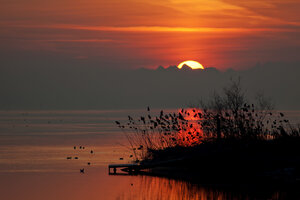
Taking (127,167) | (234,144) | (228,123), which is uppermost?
(228,123)

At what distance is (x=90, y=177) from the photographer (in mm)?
25172

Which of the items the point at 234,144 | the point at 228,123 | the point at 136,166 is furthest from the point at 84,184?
the point at 228,123

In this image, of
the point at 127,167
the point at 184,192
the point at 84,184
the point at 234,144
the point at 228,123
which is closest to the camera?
the point at 184,192

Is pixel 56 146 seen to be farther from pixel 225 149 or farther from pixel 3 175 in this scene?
pixel 225 149

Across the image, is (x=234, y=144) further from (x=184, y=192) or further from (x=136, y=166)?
(x=184, y=192)

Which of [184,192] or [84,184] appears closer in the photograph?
[184,192]

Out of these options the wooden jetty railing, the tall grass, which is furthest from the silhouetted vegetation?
the wooden jetty railing

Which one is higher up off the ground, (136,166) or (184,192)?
(136,166)

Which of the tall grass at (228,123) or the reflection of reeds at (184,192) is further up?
the tall grass at (228,123)

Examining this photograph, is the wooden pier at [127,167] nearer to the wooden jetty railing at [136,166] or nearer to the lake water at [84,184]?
the wooden jetty railing at [136,166]

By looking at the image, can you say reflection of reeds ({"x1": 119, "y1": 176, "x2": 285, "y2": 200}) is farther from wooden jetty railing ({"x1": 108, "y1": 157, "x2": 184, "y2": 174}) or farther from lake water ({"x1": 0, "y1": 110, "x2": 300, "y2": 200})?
wooden jetty railing ({"x1": 108, "y1": 157, "x2": 184, "y2": 174})

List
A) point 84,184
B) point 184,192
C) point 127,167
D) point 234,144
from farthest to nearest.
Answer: point 127,167 < point 234,144 < point 84,184 < point 184,192

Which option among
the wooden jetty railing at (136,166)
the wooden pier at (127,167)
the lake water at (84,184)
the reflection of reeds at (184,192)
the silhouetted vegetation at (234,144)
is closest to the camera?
the reflection of reeds at (184,192)

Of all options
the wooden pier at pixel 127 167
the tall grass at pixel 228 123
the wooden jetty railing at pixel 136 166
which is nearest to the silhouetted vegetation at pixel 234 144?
the tall grass at pixel 228 123
